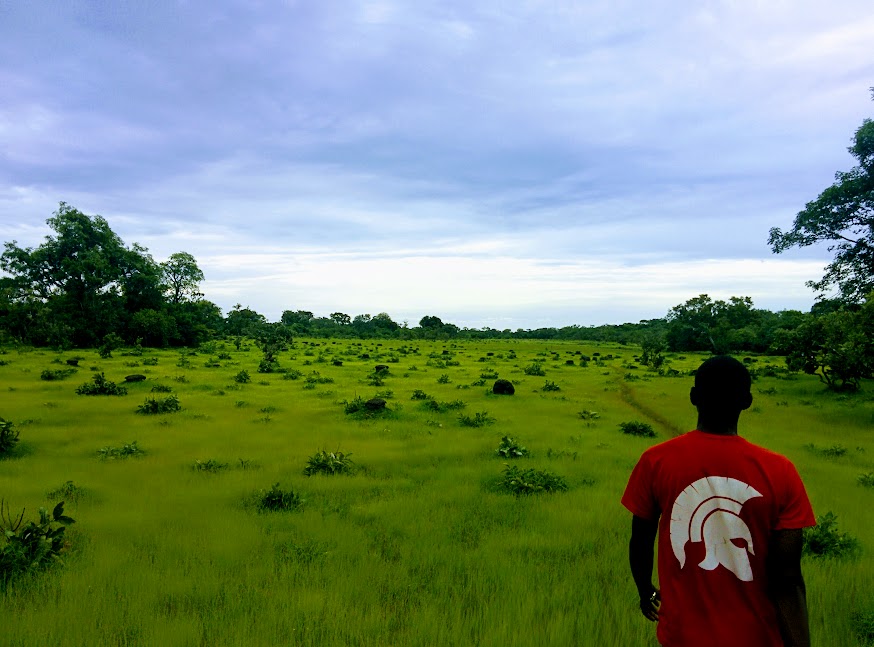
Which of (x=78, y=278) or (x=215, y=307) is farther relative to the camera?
(x=215, y=307)

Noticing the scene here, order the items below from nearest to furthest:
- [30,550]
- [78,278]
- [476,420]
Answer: [30,550] < [476,420] < [78,278]

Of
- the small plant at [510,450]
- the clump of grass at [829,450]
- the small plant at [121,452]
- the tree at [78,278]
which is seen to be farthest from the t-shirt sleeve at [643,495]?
the tree at [78,278]

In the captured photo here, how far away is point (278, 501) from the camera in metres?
9.66

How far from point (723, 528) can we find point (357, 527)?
22.3 ft

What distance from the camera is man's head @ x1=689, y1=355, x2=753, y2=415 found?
3.11 m

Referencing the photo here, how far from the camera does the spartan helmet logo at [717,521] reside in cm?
297

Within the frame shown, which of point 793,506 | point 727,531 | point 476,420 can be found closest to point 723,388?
point 793,506

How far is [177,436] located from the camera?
15383 mm

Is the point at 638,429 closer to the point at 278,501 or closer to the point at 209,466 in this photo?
the point at 278,501

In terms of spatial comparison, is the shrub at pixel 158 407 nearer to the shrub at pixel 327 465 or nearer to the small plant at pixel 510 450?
the shrub at pixel 327 465

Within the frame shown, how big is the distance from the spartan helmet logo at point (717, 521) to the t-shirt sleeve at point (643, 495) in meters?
0.25

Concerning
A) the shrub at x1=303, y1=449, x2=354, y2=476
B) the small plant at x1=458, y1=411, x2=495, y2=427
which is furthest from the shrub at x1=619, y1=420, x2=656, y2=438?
the shrub at x1=303, y1=449, x2=354, y2=476

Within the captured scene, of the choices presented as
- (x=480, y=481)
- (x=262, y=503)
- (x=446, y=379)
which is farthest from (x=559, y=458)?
(x=446, y=379)

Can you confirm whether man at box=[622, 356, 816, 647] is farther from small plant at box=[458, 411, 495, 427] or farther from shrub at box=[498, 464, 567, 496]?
small plant at box=[458, 411, 495, 427]
